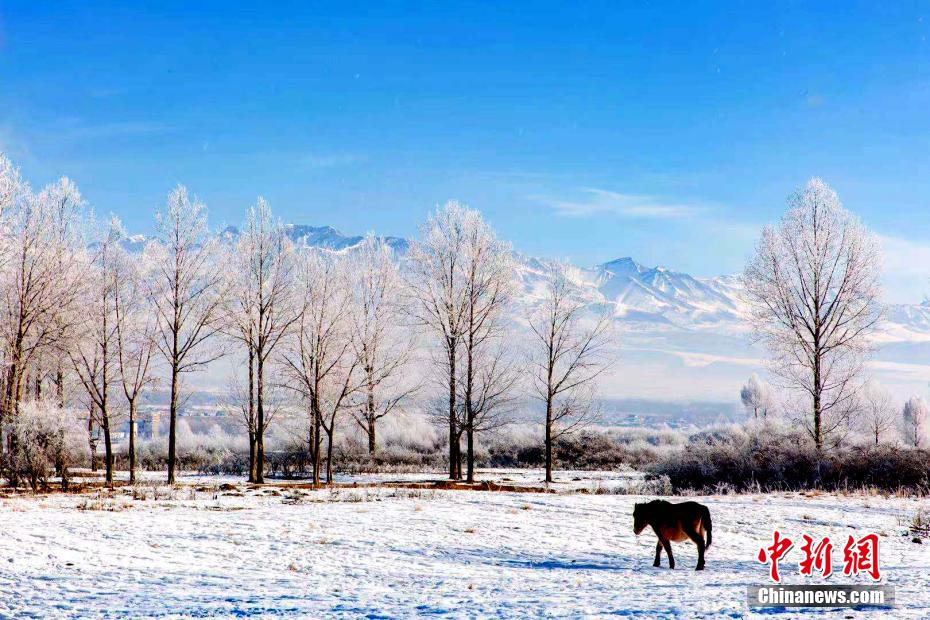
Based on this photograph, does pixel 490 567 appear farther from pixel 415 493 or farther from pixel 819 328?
pixel 819 328

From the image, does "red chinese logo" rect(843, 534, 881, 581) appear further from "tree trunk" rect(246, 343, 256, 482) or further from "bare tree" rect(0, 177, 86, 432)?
"bare tree" rect(0, 177, 86, 432)

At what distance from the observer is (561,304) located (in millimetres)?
30969

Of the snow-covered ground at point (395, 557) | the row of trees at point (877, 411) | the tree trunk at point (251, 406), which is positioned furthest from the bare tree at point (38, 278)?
the row of trees at point (877, 411)

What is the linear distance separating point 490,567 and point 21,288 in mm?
22342

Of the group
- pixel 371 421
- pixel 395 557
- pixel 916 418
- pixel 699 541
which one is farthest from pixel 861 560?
pixel 916 418

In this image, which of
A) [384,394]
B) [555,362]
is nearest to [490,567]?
[555,362]

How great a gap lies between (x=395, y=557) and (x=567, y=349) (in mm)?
20959

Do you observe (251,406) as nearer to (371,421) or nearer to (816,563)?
(371,421)

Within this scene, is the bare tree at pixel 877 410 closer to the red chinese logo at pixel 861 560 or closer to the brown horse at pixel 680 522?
the red chinese logo at pixel 861 560

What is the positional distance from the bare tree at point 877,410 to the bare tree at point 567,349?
30.1 meters

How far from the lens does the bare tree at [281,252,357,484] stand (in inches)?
1029

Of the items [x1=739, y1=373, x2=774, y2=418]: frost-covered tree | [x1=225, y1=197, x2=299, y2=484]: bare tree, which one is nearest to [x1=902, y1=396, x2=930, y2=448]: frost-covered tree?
[x1=739, y1=373, x2=774, y2=418]: frost-covered tree

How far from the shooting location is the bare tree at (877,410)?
174 feet

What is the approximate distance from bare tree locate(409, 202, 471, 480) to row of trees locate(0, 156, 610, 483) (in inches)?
2.3
